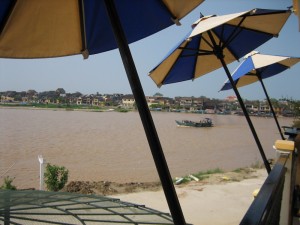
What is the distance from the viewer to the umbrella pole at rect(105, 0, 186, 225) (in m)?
1.12

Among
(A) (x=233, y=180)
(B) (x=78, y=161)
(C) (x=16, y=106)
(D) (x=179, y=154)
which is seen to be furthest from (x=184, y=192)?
(C) (x=16, y=106)

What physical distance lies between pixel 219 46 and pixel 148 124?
2.39 metres

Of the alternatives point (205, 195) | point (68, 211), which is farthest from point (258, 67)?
point (205, 195)

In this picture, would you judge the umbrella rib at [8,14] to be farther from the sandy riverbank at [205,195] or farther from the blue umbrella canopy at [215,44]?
the sandy riverbank at [205,195]

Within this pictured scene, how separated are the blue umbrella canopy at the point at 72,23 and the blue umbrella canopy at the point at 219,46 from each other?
0.89 meters

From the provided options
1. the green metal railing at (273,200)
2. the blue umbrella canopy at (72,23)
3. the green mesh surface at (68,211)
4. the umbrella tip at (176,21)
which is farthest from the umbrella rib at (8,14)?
the green metal railing at (273,200)

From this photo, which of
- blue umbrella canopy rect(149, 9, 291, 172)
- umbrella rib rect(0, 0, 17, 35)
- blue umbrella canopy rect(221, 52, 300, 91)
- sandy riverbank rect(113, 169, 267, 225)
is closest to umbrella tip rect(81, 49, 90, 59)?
umbrella rib rect(0, 0, 17, 35)

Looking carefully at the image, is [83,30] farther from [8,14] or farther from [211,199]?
[211,199]

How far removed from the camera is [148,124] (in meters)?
1.17

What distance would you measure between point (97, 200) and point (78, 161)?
13554 mm

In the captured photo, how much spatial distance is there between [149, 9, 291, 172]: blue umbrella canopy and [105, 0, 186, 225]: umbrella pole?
180 cm

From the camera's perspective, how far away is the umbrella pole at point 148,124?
112cm

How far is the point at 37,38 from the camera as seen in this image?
197 cm

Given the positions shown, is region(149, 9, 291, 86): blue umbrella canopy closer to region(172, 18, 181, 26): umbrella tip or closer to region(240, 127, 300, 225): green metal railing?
region(172, 18, 181, 26): umbrella tip
